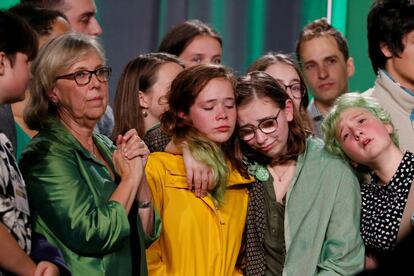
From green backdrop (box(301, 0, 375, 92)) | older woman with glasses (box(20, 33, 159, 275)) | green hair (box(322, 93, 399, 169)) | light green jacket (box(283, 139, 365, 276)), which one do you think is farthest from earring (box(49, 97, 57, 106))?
green backdrop (box(301, 0, 375, 92))

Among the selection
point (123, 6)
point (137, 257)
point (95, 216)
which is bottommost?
point (137, 257)

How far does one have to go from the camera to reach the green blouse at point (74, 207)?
223cm

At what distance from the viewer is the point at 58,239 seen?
228 cm

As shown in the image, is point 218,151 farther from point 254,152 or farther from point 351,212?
point 351,212

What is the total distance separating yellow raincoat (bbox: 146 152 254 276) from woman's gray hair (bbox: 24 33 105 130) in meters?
0.45

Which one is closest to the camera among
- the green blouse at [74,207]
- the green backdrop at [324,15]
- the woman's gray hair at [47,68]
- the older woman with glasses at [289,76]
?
the green blouse at [74,207]

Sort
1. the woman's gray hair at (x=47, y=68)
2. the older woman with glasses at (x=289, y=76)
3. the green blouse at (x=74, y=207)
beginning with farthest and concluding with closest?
the older woman with glasses at (x=289, y=76)
the woman's gray hair at (x=47, y=68)
the green blouse at (x=74, y=207)

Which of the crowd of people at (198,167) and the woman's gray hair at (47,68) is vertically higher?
the woman's gray hair at (47,68)

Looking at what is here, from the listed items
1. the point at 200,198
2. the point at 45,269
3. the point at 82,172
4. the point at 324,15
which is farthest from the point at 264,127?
the point at 324,15

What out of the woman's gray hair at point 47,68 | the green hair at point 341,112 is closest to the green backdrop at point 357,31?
the green hair at point 341,112

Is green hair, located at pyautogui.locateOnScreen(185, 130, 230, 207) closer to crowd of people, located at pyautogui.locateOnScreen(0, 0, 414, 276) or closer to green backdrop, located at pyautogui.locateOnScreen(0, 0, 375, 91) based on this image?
crowd of people, located at pyautogui.locateOnScreen(0, 0, 414, 276)

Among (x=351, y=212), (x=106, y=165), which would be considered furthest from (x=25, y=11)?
(x=351, y=212)

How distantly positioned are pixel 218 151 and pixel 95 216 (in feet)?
1.87

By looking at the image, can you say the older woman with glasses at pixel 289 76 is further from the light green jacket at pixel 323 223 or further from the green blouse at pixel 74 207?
the green blouse at pixel 74 207
